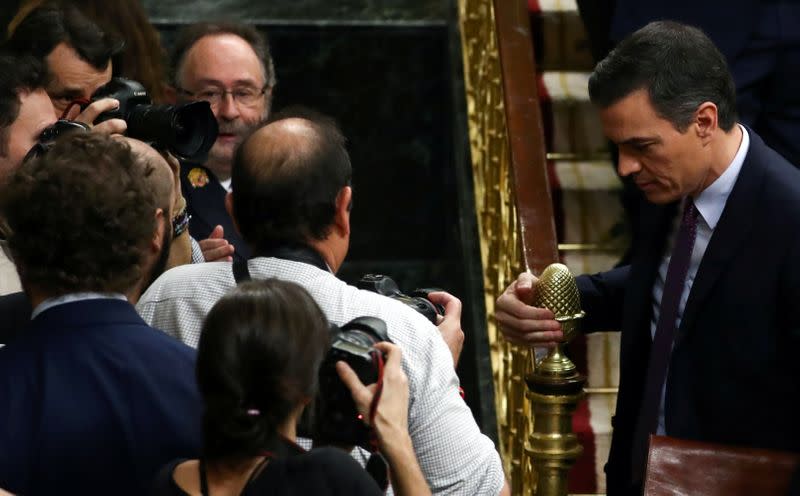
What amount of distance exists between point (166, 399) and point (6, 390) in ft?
0.84

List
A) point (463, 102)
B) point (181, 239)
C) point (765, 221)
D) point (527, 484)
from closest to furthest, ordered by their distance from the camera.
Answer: point (765, 221) → point (181, 239) → point (527, 484) → point (463, 102)

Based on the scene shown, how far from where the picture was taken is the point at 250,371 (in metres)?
2.04

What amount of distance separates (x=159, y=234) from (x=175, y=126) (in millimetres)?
1015

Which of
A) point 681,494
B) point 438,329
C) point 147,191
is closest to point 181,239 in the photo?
point 438,329

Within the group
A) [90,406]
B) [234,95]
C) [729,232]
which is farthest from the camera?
[234,95]

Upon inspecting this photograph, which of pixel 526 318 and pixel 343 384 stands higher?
pixel 343 384

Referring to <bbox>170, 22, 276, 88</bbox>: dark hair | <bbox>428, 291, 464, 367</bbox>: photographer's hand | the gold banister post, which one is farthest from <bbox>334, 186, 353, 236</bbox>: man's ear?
<bbox>170, 22, 276, 88</bbox>: dark hair

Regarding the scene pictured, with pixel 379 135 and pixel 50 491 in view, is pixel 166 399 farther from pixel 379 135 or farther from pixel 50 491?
pixel 379 135

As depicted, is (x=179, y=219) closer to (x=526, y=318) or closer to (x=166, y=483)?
(x=526, y=318)

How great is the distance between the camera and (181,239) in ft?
11.5

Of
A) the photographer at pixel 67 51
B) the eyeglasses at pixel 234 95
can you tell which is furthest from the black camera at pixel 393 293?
the eyeglasses at pixel 234 95

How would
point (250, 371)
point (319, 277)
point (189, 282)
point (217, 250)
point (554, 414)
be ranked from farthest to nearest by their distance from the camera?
point (217, 250) < point (554, 414) < point (189, 282) < point (319, 277) < point (250, 371)

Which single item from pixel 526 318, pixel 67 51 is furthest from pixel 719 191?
pixel 67 51

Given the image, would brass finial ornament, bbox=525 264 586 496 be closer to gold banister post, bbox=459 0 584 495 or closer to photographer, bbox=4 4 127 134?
gold banister post, bbox=459 0 584 495
